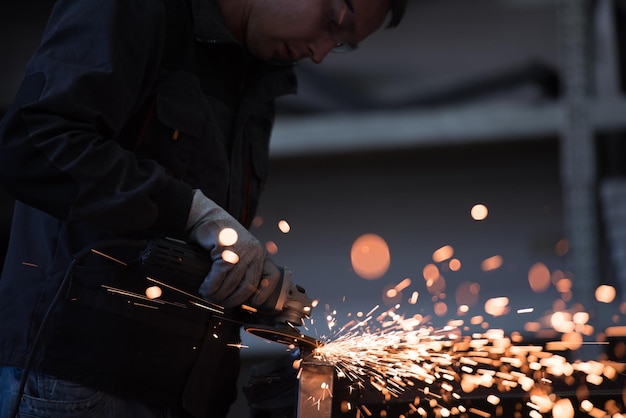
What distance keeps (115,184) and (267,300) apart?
248 millimetres

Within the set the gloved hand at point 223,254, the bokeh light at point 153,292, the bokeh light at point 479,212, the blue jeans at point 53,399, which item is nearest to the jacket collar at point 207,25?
the gloved hand at point 223,254

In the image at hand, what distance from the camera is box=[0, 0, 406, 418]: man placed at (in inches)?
39.6

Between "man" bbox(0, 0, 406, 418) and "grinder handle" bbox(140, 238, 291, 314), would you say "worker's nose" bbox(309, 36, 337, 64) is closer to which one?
"man" bbox(0, 0, 406, 418)

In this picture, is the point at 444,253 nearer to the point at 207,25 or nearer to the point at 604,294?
the point at 604,294

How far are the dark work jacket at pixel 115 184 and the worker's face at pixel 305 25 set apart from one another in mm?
75

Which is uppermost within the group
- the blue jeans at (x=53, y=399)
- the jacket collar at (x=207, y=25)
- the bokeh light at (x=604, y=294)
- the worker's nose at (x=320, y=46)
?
the worker's nose at (x=320, y=46)

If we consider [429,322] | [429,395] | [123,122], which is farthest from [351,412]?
[429,322]

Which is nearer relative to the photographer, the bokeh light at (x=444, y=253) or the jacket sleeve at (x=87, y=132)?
the jacket sleeve at (x=87, y=132)

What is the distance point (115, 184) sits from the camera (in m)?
1.01

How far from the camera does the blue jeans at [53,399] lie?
40.7 inches

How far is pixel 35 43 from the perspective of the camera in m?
3.00

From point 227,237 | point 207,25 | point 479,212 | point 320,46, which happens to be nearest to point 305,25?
point 320,46

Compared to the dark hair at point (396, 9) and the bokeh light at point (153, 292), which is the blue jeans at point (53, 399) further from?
the dark hair at point (396, 9)

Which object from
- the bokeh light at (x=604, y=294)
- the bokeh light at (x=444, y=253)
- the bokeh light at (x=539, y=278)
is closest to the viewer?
the bokeh light at (x=604, y=294)
